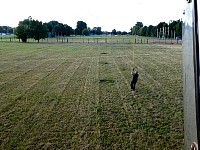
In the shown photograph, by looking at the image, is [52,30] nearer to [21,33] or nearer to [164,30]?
[21,33]

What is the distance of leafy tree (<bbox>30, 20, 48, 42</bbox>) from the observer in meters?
78.4

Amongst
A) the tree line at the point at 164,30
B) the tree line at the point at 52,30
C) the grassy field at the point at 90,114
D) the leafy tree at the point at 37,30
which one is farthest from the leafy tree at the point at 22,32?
the grassy field at the point at 90,114

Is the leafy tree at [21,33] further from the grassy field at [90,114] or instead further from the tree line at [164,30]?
the grassy field at [90,114]

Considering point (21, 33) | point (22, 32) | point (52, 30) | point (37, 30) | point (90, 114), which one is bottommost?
point (90, 114)

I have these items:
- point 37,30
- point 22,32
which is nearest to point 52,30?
point 37,30

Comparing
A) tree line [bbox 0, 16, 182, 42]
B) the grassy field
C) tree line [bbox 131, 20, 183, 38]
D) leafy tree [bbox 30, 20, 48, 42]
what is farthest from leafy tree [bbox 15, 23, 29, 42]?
the grassy field

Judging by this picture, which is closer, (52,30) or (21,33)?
(21,33)

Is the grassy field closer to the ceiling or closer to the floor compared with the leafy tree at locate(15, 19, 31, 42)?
closer to the floor

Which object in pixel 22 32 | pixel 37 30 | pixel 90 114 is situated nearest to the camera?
pixel 90 114

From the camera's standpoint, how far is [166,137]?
746cm

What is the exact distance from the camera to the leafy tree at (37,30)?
7838 cm

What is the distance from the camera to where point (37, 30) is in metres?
79.0

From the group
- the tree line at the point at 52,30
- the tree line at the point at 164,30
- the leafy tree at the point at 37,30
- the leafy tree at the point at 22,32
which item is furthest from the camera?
the leafy tree at the point at 37,30

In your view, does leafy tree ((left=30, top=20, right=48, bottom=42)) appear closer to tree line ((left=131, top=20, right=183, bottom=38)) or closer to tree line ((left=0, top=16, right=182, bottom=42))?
tree line ((left=0, top=16, right=182, bottom=42))
